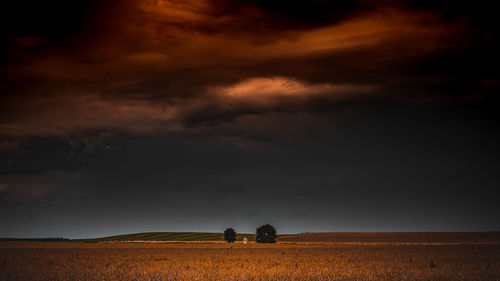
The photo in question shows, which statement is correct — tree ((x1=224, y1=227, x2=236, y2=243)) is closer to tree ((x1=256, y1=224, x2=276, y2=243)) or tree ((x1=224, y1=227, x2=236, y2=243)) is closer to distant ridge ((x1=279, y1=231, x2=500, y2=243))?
tree ((x1=256, y1=224, x2=276, y2=243))

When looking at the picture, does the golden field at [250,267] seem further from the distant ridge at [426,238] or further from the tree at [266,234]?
the distant ridge at [426,238]

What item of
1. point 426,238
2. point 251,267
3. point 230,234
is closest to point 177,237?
point 230,234

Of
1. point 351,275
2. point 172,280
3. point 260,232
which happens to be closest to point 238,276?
point 172,280

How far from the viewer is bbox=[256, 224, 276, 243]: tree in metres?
120

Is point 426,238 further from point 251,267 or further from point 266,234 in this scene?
point 251,267

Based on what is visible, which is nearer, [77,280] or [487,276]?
[77,280]

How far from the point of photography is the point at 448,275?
26.6 m

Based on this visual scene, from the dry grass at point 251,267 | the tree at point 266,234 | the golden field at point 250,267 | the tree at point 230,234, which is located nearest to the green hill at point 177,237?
the tree at point 230,234

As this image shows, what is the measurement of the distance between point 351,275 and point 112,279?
12.8 metres

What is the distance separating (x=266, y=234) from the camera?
120m

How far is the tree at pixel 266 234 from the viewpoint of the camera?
393 ft

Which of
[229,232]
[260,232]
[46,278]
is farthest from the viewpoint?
[229,232]

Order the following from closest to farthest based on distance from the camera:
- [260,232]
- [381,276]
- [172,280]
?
[172,280] < [381,276] < [260,232]

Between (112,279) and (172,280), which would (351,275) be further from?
(112,279)
